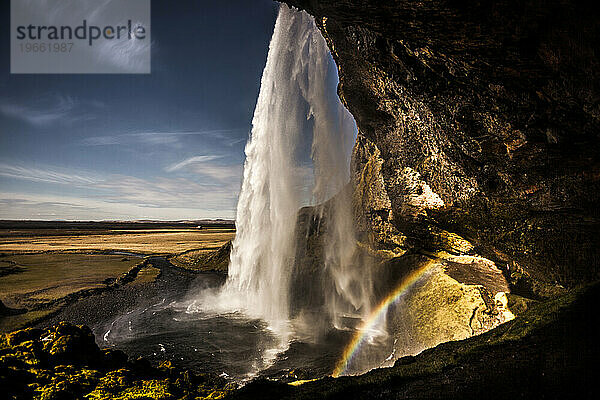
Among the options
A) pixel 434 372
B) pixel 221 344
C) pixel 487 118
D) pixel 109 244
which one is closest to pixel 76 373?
pixel 434 372

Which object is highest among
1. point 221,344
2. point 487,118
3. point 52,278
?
point 487,118

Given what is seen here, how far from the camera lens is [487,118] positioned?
21.4ft

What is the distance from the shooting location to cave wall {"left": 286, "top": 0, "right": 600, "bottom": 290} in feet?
14.2

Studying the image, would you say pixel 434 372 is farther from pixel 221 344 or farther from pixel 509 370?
pixel 221 344

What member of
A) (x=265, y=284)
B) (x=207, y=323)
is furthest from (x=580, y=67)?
(x=265, y=284)

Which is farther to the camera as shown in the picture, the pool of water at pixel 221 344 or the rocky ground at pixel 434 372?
the pool of water at pixel 221 344

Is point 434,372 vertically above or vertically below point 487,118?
below

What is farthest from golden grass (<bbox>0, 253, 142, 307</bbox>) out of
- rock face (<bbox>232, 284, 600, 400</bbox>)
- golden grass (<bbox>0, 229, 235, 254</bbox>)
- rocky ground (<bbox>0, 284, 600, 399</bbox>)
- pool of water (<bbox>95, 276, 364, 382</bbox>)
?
rock face (<bbox>232, 284, 600, 400</bbox>)

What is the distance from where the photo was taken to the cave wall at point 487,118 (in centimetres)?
434

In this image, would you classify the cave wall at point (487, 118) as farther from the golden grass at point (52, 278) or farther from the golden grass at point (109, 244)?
the golden grass at point (109, 244)

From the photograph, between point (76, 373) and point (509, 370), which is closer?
point (509, 370)

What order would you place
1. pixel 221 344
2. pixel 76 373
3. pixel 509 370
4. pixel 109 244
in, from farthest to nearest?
pixel 109 244
pixel 221 344
pixel 76 373
pixel 509 370

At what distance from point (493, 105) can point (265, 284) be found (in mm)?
18249

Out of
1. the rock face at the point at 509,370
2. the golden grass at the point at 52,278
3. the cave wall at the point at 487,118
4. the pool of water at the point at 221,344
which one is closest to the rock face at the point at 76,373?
the rock face at the point at 509,370
